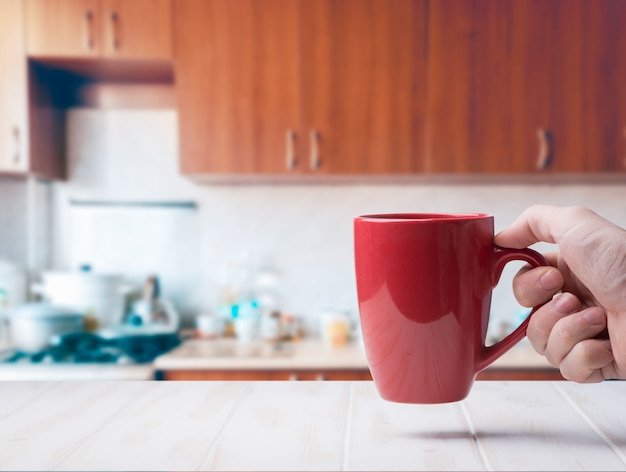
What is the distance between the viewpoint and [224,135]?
232 centimetres

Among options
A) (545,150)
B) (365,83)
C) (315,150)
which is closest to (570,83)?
(545,150)

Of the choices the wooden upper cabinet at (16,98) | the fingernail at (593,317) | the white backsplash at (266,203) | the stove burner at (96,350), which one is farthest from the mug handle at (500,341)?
the wooden upper cabinet at (16,98)

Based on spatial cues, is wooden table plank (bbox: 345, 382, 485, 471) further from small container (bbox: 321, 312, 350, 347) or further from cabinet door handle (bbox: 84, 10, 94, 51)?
cabinet door handle (bbox: 84, 10, 94, 51)

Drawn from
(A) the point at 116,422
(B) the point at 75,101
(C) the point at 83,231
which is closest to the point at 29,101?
(B) the point at 75,101

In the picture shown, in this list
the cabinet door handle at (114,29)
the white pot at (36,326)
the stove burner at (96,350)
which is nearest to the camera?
the stove burner at (96,350)

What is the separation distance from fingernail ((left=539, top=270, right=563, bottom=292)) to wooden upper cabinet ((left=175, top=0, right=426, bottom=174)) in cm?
177

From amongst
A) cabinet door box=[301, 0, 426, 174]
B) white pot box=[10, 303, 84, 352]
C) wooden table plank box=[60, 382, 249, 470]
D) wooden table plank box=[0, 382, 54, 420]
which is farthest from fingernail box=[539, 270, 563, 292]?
white pot box=[10, 303, 84, 352]

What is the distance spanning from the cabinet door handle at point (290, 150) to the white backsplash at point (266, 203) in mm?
341

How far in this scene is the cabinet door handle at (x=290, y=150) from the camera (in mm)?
2307

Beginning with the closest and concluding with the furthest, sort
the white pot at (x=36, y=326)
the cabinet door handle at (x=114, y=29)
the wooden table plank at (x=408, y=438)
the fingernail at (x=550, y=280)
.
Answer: the wooden table plank at (x=408, y=438)
the fingernail at (x=550, y=280)
the white pot at (x=36, y=326)
the cabinet door handle at (x=114, y=29)

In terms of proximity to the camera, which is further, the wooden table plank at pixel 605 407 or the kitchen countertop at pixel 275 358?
the kitchen countertop at pixel 275 358

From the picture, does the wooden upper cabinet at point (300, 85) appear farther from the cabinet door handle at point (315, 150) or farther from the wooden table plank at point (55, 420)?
the wooden table plank at point (55, 420)

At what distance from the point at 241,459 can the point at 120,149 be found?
2.44 m

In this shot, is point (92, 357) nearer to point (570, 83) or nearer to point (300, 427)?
point (300, 427)
